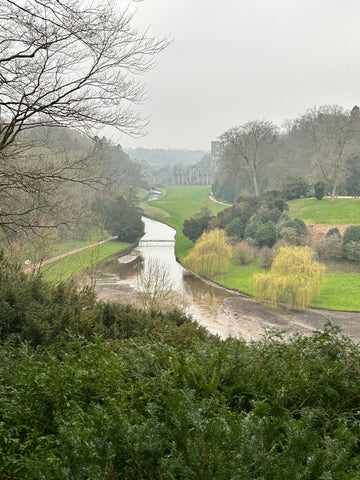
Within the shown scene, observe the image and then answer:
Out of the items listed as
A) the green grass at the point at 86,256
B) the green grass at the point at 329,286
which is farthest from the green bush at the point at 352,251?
the green grass at the point at 86,256

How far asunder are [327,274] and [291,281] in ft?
21.1

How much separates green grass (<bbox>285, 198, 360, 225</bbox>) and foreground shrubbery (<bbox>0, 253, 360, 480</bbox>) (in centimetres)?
2974

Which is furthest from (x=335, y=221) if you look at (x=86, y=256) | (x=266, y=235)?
(x=86, y=256)

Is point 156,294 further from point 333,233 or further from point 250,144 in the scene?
point 250,144

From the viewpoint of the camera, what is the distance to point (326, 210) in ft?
109

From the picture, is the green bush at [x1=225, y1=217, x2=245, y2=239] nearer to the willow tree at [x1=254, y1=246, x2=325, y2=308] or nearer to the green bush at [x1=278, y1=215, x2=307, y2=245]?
the green bush at [x1=278, y1=215, x2=307, y2=245]

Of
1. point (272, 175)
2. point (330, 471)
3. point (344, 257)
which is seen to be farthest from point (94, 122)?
point (272, 175)

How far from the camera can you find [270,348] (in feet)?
12.6

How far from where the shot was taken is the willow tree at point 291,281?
19438 millimetres

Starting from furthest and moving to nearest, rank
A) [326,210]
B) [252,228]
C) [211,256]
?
[326,210] < [252,228] < [211,256]

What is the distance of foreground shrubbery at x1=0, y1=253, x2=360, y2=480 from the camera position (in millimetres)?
1797

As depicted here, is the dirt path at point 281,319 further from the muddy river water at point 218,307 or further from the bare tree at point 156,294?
the bare tree at point 156,294

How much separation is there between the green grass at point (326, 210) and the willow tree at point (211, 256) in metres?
9.70

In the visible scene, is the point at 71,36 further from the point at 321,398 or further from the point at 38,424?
the point at 321,398
